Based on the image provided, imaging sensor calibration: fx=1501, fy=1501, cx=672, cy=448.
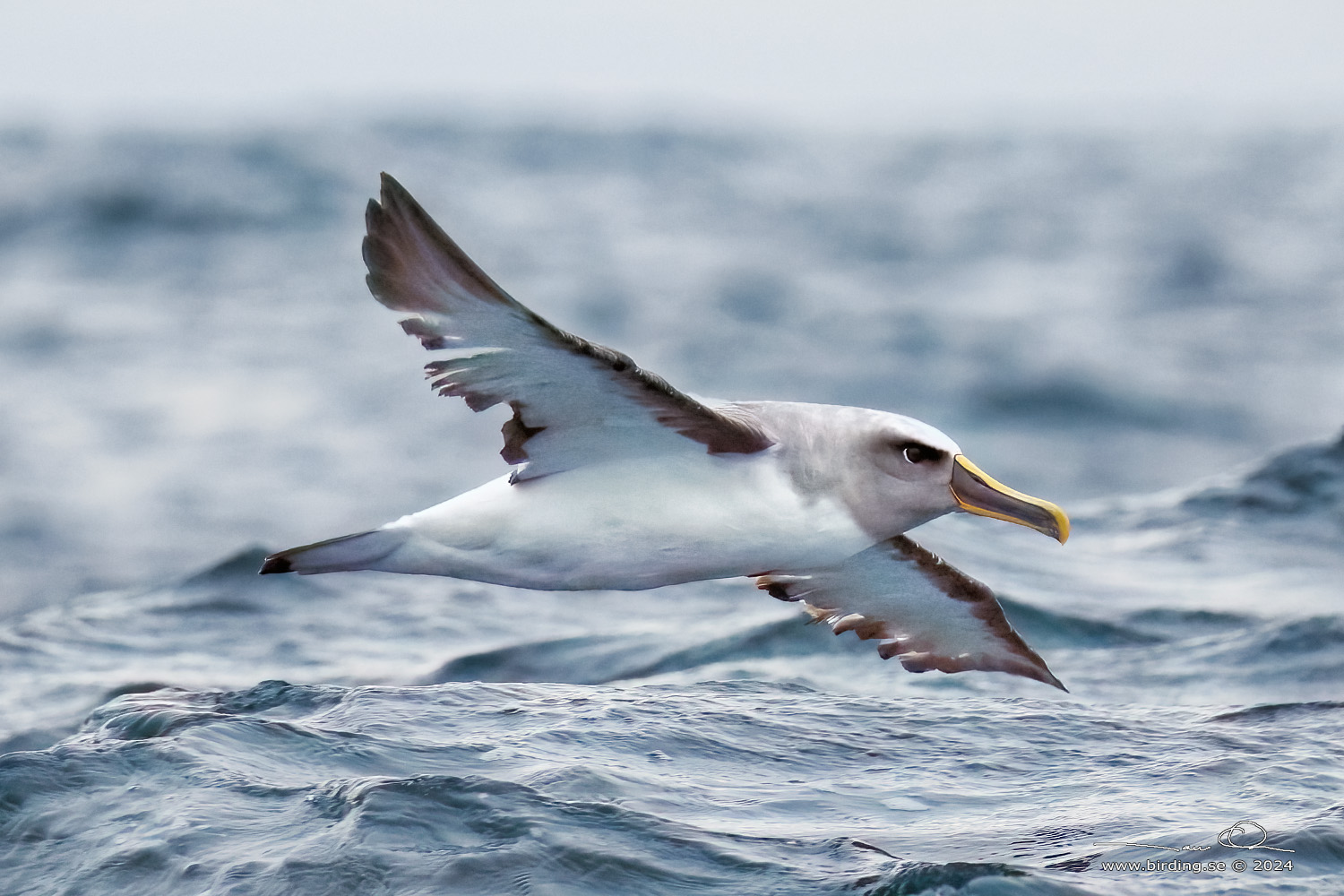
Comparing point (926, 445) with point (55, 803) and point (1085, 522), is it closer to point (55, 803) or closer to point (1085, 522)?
point (55, 803)

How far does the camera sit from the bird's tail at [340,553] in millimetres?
5379

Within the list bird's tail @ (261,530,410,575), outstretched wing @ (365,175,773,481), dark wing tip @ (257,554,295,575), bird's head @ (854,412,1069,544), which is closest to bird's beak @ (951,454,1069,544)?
bird's head @ (854,412,1069,544)

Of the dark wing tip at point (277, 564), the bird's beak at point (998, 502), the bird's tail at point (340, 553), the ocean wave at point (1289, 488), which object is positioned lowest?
the dark wing tip at point (277, 564)

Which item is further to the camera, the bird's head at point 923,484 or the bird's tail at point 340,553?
the bird's head at point 923,484

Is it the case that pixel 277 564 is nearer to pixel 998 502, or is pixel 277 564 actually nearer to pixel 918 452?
pixel 918 452

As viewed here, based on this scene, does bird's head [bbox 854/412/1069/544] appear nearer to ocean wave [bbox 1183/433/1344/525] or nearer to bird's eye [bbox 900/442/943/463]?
bird's eye [bbox 900/442/943/463]

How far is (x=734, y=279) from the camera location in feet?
109

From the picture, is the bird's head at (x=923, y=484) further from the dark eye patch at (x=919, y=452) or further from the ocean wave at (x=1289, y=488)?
the ocean wave at (x=1289, y=488)

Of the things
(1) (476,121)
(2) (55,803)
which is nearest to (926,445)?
(2) (55,803)

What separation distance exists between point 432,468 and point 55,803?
41.0ft
